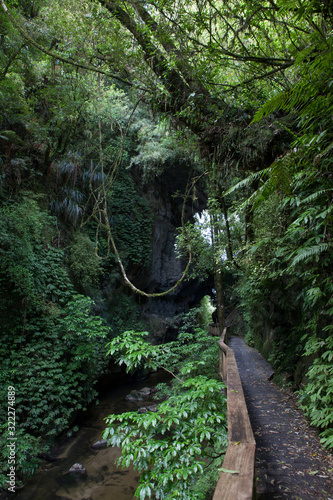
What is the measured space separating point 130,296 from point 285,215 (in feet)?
35.6

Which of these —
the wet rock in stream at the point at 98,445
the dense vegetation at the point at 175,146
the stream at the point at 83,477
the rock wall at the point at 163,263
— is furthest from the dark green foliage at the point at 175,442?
the rock wall at the point at 163,263

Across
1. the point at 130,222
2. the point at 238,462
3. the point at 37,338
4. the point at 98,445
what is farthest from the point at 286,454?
the point at 130,222

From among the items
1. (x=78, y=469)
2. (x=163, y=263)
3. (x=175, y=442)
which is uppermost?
(x=163, y=263)

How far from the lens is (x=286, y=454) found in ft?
10.5

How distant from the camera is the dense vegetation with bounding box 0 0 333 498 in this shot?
3637 millimetres

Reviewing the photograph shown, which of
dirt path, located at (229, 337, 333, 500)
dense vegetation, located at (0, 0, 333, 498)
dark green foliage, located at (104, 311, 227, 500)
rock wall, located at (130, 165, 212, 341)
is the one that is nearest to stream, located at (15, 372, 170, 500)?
dense vegetation, located at (0, 0, 333, 498)

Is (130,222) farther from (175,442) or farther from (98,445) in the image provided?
(175,442)

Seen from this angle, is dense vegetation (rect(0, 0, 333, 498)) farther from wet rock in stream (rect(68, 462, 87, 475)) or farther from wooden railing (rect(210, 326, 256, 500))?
wet rock in stream (rect(68, 462, 87, 475))

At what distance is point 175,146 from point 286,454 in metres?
6.95

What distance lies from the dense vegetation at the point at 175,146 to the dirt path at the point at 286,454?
272mm

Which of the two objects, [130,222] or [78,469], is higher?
[130,222]

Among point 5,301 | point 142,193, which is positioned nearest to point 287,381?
point 5,301

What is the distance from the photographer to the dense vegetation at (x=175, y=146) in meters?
3.64

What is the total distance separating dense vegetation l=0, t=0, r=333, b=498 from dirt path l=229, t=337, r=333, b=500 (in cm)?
27
